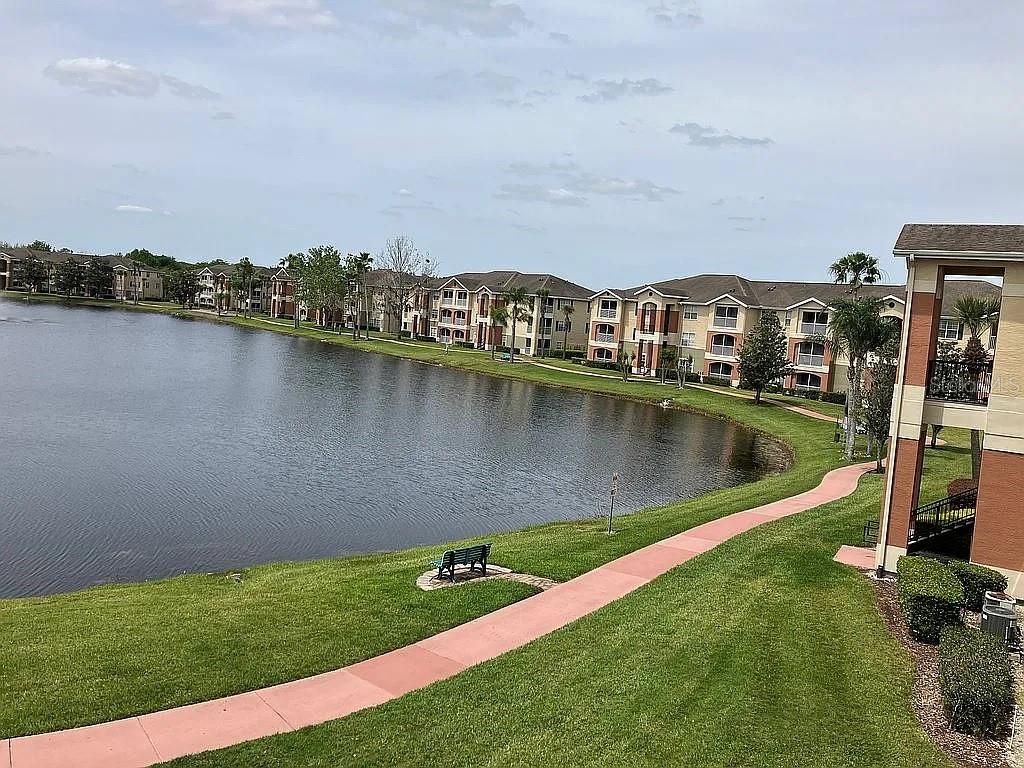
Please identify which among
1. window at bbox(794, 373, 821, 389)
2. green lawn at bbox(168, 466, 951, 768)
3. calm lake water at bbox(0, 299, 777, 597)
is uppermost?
window at bbox(794, 373, 821, 389)

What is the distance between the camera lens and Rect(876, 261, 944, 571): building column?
61.0 ft

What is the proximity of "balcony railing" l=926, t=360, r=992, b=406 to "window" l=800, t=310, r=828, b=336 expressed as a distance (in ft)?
182

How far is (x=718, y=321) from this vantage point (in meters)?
80.2

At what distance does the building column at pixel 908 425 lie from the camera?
18.6 metres

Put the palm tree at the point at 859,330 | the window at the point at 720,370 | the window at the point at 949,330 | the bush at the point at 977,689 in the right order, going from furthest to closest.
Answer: the window at the point at 720,370 → the window at the point at 949,330 → the palm tree at the point at 859,330 → the bush at the point at 977,689

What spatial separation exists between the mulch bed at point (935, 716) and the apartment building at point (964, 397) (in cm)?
387

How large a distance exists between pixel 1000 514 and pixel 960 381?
128 inches

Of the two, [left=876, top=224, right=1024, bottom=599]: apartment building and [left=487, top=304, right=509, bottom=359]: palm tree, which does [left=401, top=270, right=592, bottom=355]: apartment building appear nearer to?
[left=487, top=304, right=509, bottom=359]: palm tree

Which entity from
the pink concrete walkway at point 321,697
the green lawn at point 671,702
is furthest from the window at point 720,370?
the green lawn at point 671,702

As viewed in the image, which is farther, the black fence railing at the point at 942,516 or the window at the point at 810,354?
the window at the point at 810,354

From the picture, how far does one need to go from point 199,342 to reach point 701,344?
6098 cm

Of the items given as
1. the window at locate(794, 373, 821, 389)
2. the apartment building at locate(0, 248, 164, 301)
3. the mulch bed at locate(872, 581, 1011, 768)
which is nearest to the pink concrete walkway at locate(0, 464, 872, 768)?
the mulch bed at locate(872, 581, 1011, 768)

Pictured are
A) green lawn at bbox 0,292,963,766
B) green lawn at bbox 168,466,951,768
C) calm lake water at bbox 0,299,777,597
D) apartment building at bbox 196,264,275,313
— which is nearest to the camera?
green lawn at bbox 168,466,951,768

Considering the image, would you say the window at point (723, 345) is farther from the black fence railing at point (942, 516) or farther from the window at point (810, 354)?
the black fence railing at point (942, 516)
